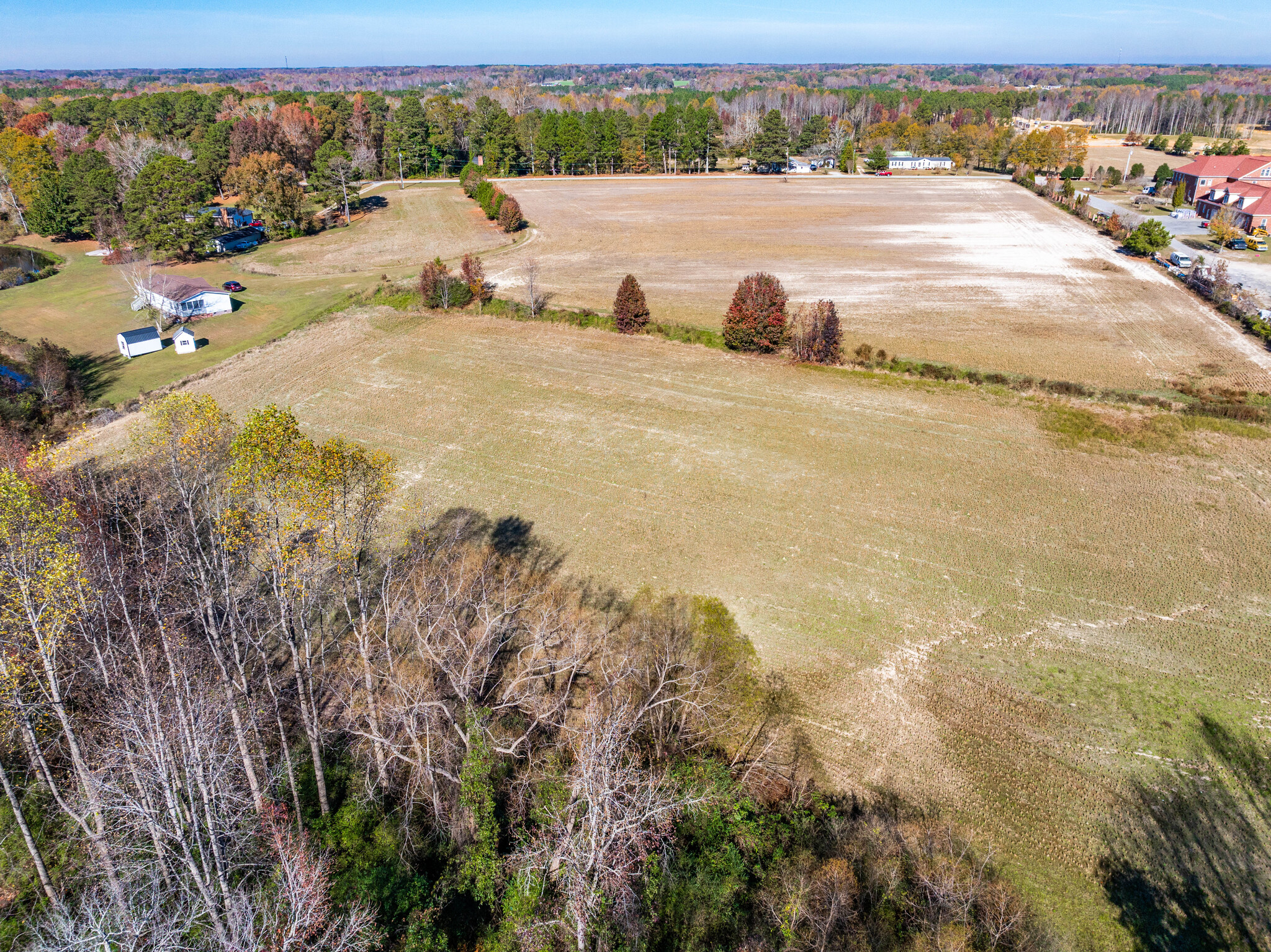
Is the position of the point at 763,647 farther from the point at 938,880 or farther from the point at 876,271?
the point at 876,271

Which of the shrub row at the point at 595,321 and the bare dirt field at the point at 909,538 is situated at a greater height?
the shrub row at the point at 595,321

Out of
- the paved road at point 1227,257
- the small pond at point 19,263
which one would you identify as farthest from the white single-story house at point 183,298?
the paved road at point 1227,257

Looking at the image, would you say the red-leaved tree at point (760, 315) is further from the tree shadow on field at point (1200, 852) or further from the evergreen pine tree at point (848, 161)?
the evergreen pine tree at point (848, 161)

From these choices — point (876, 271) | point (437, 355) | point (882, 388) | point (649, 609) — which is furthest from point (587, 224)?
point (649, 609)

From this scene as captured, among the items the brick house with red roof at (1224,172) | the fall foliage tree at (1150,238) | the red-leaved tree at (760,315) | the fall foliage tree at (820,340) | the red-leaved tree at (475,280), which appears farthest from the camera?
the brick house with red roof at (1224,172)

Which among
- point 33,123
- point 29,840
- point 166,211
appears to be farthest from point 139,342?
point 33,123

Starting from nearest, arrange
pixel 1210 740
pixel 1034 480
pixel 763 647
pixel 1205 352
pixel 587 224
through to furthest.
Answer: pixel 1210 740, pixel 763 647, pixel 1034 480, pixel 1205 352, pixel 587 224

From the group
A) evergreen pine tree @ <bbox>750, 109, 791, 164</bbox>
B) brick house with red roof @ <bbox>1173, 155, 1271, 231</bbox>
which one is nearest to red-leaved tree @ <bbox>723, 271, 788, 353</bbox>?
brick house with red roof @ <bbox>1173, 155, 1271, 231</bbox>
